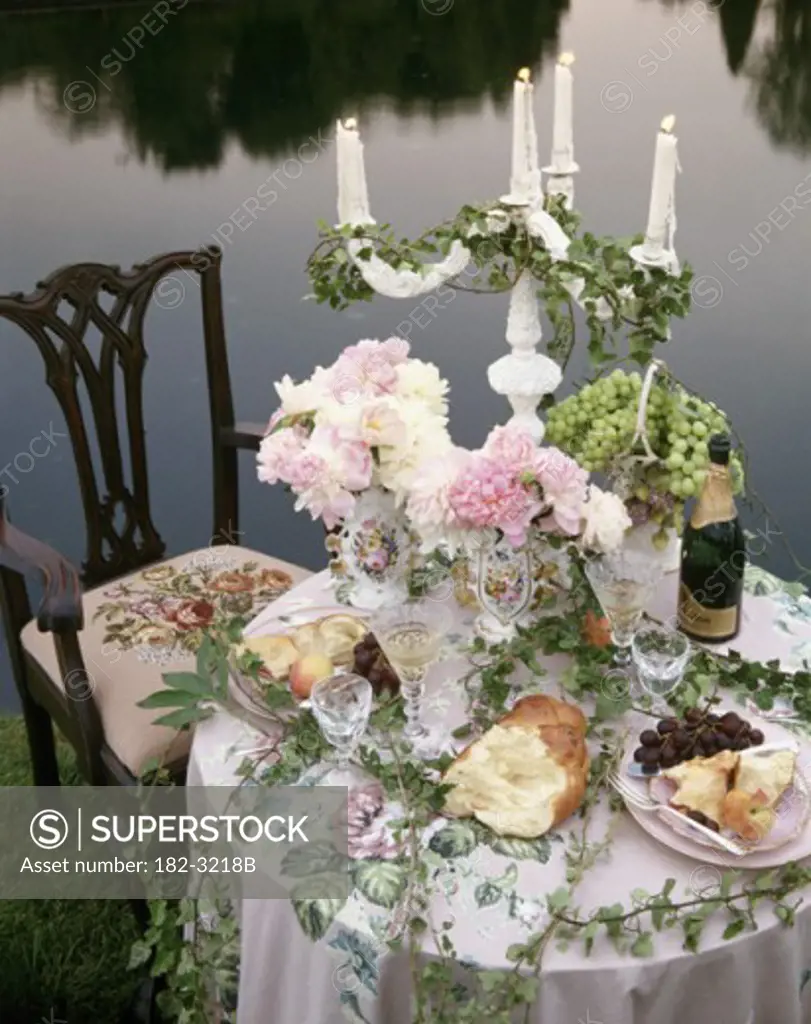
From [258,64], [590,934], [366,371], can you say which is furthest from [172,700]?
[258,64]

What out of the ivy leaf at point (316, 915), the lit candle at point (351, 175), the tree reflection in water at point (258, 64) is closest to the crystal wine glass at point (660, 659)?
the ivy leaf at point (316, 915)

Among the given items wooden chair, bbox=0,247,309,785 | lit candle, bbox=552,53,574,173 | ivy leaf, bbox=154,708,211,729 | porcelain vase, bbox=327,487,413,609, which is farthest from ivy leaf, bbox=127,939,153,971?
lit candle, bbox=552,53,574,173

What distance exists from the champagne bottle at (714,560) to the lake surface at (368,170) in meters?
1.47

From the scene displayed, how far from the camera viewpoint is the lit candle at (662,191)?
126 centimetres

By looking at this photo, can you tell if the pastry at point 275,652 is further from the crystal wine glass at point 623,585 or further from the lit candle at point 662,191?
the lit candle at point 662,191

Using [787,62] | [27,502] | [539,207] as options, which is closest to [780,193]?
[787,62]

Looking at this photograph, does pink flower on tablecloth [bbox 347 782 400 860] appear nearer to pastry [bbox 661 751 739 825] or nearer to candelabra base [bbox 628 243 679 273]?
pastry [bbox 661 751 739 825]

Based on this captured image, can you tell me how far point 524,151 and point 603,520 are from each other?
1.62 feet

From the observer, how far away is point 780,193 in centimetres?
501

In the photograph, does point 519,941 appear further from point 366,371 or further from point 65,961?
point 65,961

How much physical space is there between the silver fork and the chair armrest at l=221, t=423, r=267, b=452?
105cm

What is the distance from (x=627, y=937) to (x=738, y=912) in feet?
0.36

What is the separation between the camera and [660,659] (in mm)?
1252

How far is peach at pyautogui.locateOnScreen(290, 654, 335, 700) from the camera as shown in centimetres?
129
